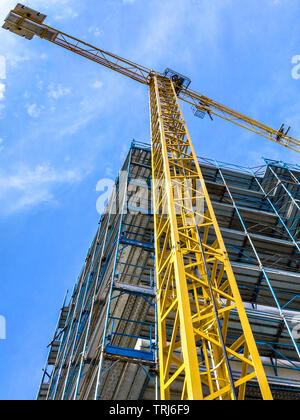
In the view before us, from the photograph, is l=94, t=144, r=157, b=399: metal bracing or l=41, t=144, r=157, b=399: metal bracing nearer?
l=94, t=144, r=157, b=399: metal bracing

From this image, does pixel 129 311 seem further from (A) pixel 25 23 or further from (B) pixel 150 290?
(A) pixel 25 23

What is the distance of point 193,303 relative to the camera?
28.6ft

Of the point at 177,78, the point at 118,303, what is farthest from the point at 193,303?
the point at 177,78

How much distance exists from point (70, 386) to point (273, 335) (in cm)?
588

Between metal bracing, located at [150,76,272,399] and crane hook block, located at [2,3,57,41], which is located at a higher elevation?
crane hook block, located at [2,3,57,41]

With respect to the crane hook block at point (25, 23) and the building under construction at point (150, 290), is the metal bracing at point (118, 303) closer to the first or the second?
the building under construction at point (150, 290)

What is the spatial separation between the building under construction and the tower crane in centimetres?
58

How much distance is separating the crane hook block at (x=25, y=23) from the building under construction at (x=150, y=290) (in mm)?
9275

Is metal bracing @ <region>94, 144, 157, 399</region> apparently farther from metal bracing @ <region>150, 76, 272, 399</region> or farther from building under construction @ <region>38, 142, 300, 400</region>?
metal bracing @ <region>150, 76, 272, 399</region>

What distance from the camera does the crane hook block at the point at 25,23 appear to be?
19.0m

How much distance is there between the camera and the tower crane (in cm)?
603

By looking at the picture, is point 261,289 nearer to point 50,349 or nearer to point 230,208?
point 230,208

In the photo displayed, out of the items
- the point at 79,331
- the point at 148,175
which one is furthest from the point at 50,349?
the point at 148,175

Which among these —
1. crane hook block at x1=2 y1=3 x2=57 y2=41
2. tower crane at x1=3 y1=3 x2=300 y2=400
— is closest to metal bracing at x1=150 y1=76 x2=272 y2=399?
tower crane at x1=3 y1=3 x2=300 y2=400
